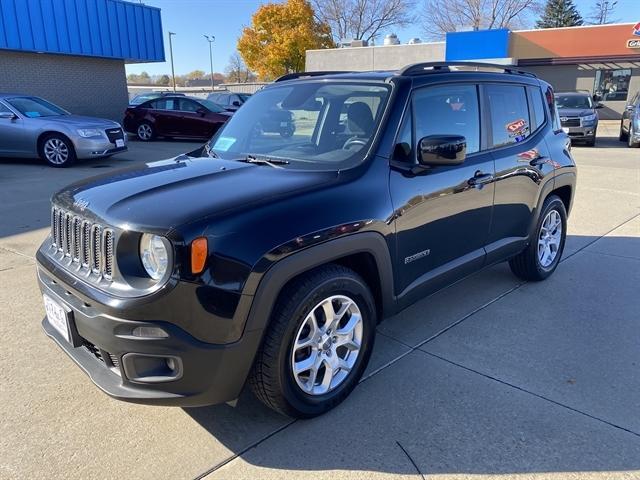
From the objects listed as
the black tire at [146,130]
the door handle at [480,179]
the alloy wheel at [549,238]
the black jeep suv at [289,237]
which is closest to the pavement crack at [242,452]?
the black jeep suv at [289,237]

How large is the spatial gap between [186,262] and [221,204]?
353 millimetres

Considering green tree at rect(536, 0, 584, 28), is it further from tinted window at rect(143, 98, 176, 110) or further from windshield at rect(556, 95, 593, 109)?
tinted window at rect(143, 98, 176, 110)

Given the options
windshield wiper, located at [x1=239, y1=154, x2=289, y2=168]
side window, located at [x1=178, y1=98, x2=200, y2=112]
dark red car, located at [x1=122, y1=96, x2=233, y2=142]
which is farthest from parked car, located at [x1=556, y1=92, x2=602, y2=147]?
windshield wiper, located at [x1=239, y1=154, x2=289, y2=168]

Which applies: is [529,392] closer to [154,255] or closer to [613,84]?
[154,255]

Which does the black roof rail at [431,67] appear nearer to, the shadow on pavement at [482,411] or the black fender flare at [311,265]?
the black fender flare at [311,265]

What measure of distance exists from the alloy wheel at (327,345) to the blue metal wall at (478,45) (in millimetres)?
29224

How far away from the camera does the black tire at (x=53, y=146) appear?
35.5 ft

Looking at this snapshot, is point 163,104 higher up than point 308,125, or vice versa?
point 163,104

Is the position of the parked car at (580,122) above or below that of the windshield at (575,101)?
below

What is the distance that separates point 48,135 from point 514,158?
1010cm

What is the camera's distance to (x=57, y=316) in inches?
106

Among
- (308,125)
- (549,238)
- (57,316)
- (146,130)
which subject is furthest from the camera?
(146,130)

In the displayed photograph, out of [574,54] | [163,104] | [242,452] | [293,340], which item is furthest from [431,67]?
[574,54]

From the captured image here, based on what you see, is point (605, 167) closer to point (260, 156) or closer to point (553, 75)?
point (260, 156)
